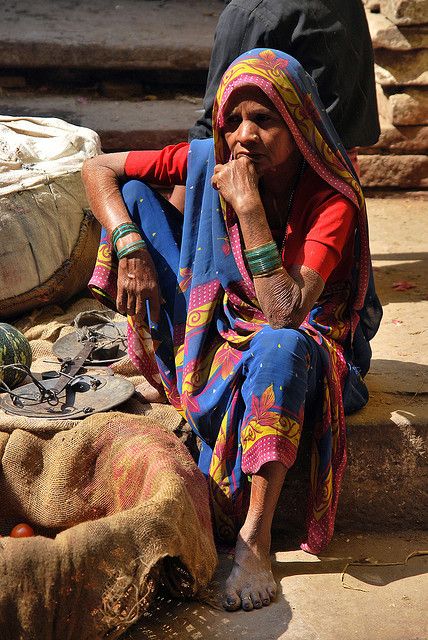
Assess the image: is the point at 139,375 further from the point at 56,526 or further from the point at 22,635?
the point at 22,635

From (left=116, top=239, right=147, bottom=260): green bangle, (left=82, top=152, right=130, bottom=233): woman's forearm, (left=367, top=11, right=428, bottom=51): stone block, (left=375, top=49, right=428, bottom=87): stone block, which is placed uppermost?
(left=82, top=152, right=130, bottom=233): woman's forearm

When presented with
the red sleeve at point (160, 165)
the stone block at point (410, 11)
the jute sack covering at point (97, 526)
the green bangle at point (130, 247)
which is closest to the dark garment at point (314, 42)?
the red sleeve at point (160, 165)

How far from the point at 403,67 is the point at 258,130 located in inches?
162

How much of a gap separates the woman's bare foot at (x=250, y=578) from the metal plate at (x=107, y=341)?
131 cm

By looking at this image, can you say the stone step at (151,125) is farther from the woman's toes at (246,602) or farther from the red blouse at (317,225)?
the woman's toes at (246,602)

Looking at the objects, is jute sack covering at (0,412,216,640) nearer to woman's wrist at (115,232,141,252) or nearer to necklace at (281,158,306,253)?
woman's wrist at (115,232,141,252)

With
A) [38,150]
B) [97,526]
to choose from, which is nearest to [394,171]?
[38,150]

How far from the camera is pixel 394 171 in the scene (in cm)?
735

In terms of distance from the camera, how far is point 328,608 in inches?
126

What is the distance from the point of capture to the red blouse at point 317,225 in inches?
129

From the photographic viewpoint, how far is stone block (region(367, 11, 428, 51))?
6906 mm

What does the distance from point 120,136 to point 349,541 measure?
388 cm

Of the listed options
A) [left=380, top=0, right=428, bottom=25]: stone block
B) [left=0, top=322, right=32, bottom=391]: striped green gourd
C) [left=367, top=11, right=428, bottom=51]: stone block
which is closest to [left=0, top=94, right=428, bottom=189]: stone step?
[left=367, top=11, right=428, bottom=51]: stone block

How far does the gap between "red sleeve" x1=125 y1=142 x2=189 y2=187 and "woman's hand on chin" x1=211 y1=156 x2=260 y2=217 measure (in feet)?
1.45
